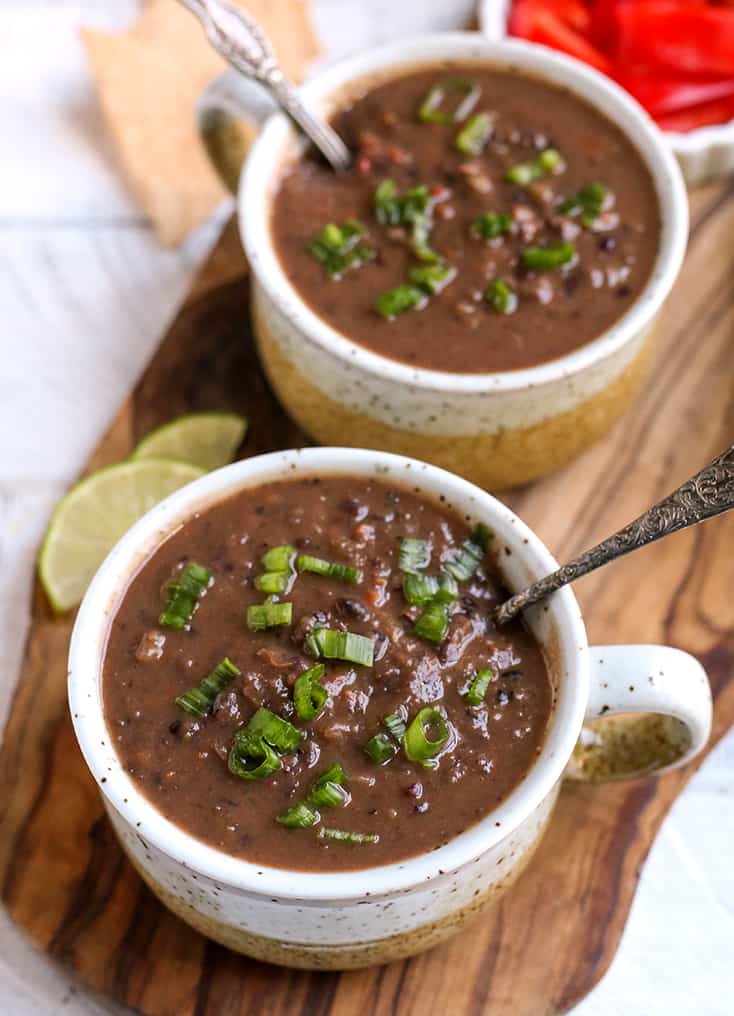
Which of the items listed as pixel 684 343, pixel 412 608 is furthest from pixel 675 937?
pixel 684 343

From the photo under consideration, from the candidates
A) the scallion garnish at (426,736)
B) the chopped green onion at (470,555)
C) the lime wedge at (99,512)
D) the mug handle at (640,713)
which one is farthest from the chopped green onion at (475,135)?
the scallion garnish at (426,736)

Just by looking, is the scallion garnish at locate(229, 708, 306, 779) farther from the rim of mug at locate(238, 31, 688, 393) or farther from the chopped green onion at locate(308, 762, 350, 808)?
the rim of mug at locate(238, 31, 688, 393)

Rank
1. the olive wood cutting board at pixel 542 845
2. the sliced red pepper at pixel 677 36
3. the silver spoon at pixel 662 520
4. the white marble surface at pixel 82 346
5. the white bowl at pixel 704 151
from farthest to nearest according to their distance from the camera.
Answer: the sliced red pepper at pixel 677 36 → the white bowl at pixel 704 151 → the white marble surface at pixel 82 346 → the olive wood cutting board at pixel 542 845 → the silver spoon at pixel 662 520

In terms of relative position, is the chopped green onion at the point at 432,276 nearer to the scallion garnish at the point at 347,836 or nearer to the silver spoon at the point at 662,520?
the silver spoon at the point at 662,520

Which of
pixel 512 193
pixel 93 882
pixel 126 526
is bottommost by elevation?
pixel 93 882

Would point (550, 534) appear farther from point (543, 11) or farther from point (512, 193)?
point (543, 11)

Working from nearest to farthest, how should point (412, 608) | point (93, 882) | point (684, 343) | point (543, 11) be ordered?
point (412, 608)
point (93, 882)
point (684, 343)
point (543, 11)

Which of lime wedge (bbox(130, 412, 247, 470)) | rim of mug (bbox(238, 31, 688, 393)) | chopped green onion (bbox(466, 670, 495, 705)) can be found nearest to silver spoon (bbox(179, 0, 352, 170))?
rim of mug (bbox(238, 31, 688, 393))
